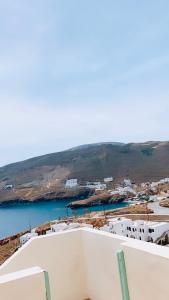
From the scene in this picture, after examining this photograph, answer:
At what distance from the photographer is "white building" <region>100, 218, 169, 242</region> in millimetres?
19891

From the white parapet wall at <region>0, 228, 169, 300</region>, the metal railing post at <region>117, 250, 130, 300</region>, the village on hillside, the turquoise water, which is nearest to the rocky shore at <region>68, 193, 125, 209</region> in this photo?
the village on hillside

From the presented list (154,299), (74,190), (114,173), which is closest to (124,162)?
(114,173)

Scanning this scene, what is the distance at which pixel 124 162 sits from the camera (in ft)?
253

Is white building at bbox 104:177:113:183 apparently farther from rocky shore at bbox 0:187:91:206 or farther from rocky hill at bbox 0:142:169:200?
rocky shore at bbox 0:187:91:206

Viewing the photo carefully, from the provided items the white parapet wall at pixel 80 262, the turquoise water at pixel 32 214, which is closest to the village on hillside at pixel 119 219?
the white parapet wall at pixel 80 262

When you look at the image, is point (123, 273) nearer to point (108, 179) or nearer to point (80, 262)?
point (80, 262)

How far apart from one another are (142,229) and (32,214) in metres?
35.3

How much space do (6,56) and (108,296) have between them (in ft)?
19.0

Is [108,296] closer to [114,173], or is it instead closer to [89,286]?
[89,286]

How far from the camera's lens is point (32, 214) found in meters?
53.4

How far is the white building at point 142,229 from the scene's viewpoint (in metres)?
19.9

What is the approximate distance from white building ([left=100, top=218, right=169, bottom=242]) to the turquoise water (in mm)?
21510

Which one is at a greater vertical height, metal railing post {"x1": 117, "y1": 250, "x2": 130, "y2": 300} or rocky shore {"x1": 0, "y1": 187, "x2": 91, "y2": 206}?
metal railing post {"x1": 117, "y1": 250, "x2": 130, "y2": 300}

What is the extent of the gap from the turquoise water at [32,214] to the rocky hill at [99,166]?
38.0 ft
